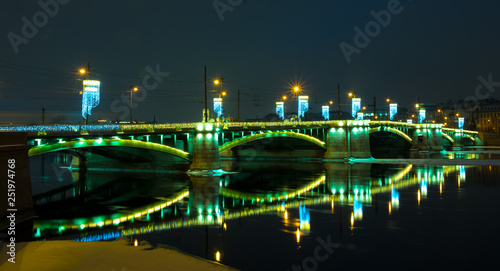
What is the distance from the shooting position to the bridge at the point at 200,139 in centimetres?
3344

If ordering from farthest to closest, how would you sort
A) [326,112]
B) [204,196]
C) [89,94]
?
[326,112] < [89,94] < [204,196]

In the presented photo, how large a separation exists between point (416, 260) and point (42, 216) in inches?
735

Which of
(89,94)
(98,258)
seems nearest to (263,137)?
(89,94)

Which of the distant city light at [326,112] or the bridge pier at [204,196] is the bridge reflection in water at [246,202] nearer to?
the bridge pier at [204,196]

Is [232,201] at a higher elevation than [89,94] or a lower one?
lower

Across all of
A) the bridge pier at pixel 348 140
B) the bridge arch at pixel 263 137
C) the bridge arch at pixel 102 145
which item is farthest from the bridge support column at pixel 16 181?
the bridge pier at pixel 348 140

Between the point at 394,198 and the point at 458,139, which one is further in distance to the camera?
the point at 458,139

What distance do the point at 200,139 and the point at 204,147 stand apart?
0.85 m

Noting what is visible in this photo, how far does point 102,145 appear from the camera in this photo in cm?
3638

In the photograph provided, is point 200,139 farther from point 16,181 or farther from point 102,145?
point 16,181

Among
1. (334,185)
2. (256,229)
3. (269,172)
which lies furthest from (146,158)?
(256,229)

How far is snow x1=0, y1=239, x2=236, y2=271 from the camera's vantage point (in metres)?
13.4

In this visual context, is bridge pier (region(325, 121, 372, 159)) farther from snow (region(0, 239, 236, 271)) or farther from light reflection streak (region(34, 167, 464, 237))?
snow (region(0, 239, 236, 271))

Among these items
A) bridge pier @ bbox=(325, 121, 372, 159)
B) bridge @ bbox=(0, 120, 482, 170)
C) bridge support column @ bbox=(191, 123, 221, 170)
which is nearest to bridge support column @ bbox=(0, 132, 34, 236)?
bridge @ bbox=(0, 120, 482, 170)
